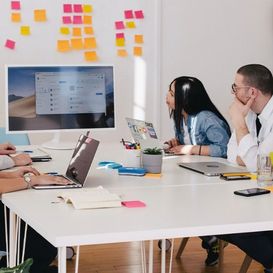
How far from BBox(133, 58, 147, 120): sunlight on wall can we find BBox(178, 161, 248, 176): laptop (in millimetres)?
1963

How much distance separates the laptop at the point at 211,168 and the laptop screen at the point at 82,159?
582 mm

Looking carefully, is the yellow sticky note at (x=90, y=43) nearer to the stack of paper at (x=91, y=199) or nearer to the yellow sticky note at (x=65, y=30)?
the yellow sticky note at (x=65, y=30)

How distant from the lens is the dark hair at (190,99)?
12.5 feet

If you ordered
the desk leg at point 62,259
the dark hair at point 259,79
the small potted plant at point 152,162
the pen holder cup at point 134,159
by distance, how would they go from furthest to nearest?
the dark hair at point 259,79
the pen holder cup at point 134,159
the small potted plant at point 152,162
the desk leg at point 62,259

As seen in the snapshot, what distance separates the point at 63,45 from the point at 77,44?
0.11 m

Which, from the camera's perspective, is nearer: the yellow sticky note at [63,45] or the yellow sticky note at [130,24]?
the yellow sticky note at [63,45]

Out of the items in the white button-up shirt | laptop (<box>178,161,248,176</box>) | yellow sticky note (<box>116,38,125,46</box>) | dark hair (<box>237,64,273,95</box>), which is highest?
yellow sticky note (<box>116,38,125,46</box>)

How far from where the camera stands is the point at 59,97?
363 centimetres

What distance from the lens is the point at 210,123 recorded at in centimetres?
367

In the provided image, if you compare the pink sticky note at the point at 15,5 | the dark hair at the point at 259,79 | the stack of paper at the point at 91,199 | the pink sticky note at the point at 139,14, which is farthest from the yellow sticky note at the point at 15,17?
the stack of paper at the point at 91,199

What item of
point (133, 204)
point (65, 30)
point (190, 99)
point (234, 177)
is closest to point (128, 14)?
point (65, 30)

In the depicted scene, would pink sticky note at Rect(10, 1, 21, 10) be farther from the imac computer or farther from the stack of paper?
the stack of paper

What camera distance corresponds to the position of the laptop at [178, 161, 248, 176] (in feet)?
9.13

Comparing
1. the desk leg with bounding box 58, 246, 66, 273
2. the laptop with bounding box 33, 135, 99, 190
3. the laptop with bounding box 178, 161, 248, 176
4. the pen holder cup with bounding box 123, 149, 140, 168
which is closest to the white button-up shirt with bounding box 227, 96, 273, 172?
the laptop with bounding box 178, 161, 248, 176
